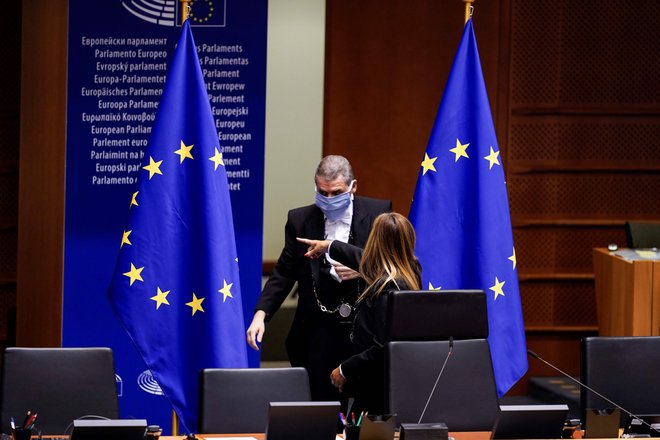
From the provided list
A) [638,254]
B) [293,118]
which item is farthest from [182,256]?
[293,118]

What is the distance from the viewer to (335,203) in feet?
15.5

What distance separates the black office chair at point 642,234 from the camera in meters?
7.04

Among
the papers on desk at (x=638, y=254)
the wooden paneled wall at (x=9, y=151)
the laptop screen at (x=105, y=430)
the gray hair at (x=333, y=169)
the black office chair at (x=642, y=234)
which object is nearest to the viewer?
the laptop screen at (x=105, y=430)

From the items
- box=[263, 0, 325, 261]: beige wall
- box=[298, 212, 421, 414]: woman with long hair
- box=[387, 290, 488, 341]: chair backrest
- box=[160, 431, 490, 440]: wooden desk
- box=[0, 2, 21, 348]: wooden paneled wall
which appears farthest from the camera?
box=[263, 0, 325, 261]: beige wall

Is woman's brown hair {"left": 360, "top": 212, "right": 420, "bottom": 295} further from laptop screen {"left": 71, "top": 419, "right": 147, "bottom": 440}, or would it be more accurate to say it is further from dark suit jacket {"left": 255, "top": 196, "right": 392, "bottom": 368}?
laptop screen {"left": 71, "top": 419, "right": 147, "bottom": 440}

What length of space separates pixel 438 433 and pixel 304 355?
5.02ft

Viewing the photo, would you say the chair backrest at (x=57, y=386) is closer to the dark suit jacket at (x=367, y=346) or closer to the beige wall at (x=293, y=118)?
the dark suit jacket at (x=367, y=346)

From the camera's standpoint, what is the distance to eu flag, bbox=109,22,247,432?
4719 mm

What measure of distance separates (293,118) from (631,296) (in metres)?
3.89

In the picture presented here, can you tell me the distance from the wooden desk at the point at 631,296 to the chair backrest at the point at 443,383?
255 cm

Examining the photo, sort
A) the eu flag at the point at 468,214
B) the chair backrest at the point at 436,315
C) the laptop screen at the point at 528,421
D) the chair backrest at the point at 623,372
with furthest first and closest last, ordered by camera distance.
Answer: the eu flag at the point at 468,214
the chair backrest at the point at 623,372
the chair backrest at the point at 436,315
the laptop screen at the point at 528,421

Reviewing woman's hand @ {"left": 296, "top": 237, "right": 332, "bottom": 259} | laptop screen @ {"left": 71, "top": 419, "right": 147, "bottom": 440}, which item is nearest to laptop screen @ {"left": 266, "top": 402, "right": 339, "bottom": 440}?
laptop screen @ {"left": 71, "top": 419, "right": 147, "bottom": 440}

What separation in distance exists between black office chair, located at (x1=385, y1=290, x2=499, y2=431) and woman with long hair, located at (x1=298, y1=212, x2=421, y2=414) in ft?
0.41

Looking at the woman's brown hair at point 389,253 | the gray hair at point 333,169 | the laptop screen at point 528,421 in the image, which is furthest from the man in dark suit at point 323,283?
the laptop screen at point 528,421
